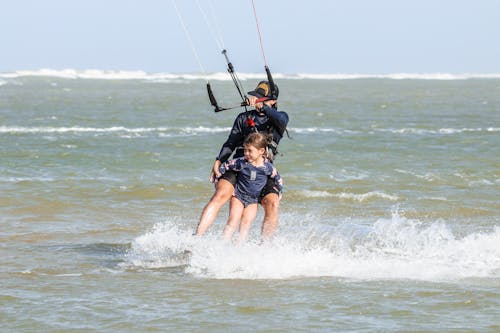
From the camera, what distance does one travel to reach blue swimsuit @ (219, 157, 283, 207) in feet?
29.4

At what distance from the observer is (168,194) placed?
14984 millimetres

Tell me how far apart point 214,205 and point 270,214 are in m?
0.59

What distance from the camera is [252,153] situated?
8.82 m

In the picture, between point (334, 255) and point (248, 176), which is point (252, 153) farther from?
point (334, 255)

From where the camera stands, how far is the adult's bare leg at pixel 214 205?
8953 mm

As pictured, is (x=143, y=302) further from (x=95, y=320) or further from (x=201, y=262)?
(x=201, y=262)

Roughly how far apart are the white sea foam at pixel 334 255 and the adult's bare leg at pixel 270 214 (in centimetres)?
13

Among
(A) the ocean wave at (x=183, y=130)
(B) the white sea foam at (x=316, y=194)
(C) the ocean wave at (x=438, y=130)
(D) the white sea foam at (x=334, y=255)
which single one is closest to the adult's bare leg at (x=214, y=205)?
(D) the white sea foam at (x=334, y=255)

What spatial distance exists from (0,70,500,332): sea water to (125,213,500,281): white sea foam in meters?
0.02

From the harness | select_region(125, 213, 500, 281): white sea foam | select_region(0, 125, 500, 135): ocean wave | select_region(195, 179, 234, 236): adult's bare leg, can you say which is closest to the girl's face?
the harness

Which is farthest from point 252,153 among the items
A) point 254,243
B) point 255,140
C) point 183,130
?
point 183,130

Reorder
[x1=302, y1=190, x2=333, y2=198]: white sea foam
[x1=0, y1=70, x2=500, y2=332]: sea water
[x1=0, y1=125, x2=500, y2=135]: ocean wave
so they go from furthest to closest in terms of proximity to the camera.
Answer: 1. [x1=0, y1=125, x2=500, y2=135]: ocean wave
2. [x1=302, y1=190, x2=333, y2=198]: white sea foam
3. [x1=0, y1=70, x2=500, y2=332]: sea water

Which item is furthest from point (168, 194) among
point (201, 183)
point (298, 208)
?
point (298, 208)

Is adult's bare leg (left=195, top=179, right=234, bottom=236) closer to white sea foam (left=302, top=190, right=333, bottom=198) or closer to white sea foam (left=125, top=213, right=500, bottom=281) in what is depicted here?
white sea foam (left=125, top=213, right=500, bottom=281)
